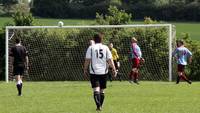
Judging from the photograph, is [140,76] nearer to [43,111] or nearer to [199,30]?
[43,111]

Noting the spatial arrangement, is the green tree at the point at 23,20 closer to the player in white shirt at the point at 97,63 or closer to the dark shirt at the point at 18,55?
the dark shirt at the point at 18,55

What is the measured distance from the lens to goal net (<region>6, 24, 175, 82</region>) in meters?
33.9

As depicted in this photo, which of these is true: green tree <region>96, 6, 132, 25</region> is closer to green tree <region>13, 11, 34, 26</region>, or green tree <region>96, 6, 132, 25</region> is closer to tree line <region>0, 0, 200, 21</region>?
green tree <region>13, 11, 34, 26</region>

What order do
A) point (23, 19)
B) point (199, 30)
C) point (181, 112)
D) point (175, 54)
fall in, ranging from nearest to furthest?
1. point (181, 112)
2. point (175, 54)
3. point (23, 19)
4. point (199, 30)

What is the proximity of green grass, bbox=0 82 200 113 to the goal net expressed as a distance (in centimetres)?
832

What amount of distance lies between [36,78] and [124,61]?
4.74 meters

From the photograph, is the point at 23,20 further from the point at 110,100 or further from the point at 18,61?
the point at 110,100

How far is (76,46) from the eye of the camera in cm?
3488

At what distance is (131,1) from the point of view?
86.6 m

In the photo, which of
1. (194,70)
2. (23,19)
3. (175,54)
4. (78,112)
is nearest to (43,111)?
(78,112)

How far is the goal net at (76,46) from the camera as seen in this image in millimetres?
33906

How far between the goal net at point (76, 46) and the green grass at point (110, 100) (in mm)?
8323

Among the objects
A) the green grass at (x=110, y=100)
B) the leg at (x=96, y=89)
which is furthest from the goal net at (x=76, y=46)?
the leg at (x=96, y=89)

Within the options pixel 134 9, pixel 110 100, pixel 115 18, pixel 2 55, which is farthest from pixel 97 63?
pixel 134 9
